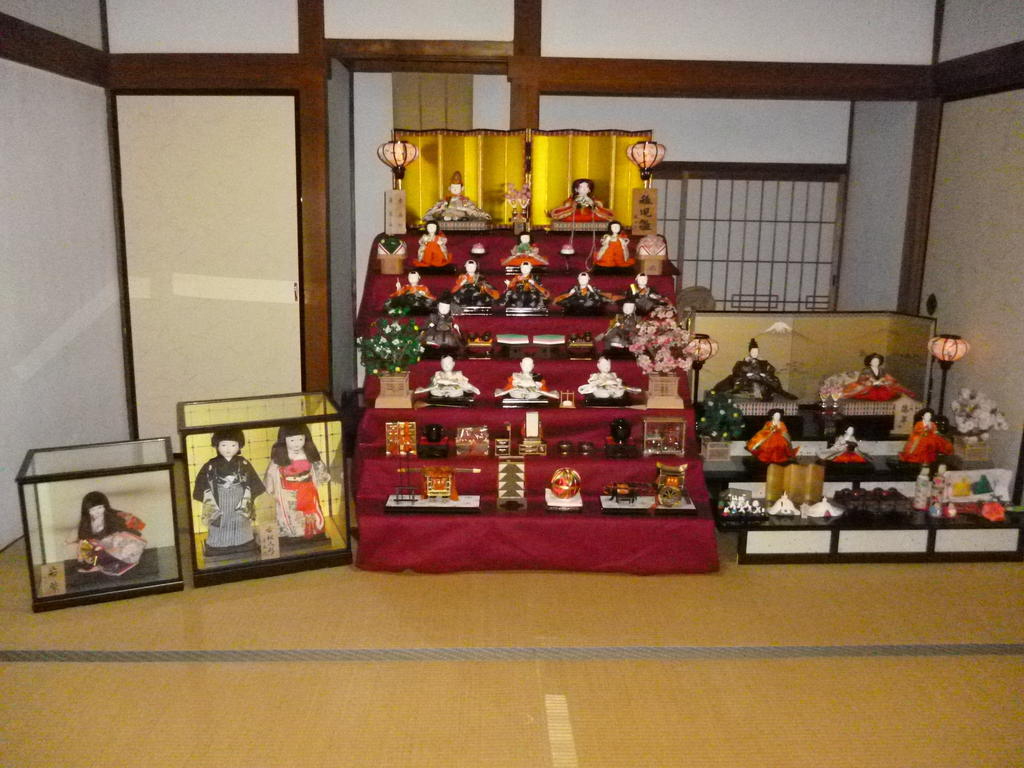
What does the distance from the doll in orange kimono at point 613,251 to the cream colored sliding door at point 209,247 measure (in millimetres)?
2497

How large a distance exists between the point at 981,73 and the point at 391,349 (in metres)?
4.90

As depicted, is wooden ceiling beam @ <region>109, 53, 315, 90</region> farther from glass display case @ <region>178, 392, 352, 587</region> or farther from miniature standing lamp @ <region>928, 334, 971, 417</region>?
miniature standing lamp @ <region>928, 334, 971, 417</region>

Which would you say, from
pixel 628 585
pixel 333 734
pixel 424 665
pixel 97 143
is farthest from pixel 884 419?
pixel 97 143

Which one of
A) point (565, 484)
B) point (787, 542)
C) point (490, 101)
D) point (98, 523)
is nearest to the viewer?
point (98, 523)

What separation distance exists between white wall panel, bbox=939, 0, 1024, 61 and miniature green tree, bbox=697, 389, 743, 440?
3268 mm

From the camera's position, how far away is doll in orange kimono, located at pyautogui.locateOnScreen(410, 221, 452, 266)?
6582mm

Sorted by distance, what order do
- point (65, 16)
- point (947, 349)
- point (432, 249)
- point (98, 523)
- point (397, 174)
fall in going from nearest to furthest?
point (98, 523) → point (65, 16) → point (947, 349) → point (432, 249) → point (397, 174)

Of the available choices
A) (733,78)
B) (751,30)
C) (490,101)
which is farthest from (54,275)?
(751,30)

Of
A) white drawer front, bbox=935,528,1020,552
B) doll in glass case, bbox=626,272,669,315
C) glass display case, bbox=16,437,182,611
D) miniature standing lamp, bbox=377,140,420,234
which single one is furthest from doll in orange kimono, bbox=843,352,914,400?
glass display case, bbox=16,437,182,611

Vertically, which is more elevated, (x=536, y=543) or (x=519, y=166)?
(x=519, y=166)

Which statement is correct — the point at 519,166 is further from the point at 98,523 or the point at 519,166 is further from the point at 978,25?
the point at 98,523

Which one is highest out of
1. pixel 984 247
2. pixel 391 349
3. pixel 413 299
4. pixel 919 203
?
pixel 919 203

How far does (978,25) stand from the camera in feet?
21.4

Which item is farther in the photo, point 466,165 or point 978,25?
point 466,165
